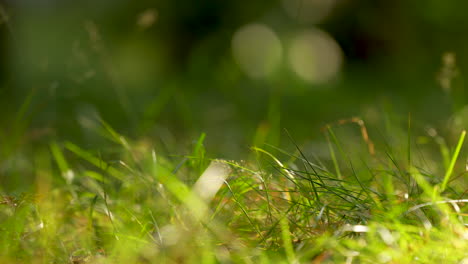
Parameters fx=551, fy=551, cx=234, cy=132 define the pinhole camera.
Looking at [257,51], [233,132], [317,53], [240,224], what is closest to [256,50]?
[257,51]

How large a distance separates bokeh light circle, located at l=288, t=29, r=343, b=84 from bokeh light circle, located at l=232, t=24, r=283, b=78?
0.40 m

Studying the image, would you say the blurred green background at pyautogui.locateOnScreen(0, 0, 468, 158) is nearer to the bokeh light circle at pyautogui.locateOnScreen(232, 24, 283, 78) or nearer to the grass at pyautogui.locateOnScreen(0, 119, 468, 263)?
the bokeh light circle at pyautogui.locateOnScreen(232, 24, 283, 78)

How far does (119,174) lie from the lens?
5.05ft

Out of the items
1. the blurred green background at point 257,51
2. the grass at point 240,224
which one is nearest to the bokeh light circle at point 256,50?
the blurred green background at point 257,51

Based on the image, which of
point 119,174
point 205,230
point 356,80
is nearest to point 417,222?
point 205,230

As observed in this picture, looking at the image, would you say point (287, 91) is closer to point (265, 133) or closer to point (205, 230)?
point (265, 133)

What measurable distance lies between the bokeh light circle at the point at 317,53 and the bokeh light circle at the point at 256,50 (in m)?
0.40

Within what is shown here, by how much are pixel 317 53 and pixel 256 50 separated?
1.04 metres

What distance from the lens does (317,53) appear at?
21.1ft

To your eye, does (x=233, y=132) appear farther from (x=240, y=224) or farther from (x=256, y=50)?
(x=256, y=50)

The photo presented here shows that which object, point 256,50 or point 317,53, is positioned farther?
point 317,53

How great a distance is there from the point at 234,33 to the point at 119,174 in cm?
456

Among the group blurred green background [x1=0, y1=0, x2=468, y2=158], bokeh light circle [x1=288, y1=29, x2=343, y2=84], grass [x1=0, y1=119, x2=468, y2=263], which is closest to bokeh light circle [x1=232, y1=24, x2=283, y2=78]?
blurred green background [x1=0, y1=0, x2=468, y2=158]

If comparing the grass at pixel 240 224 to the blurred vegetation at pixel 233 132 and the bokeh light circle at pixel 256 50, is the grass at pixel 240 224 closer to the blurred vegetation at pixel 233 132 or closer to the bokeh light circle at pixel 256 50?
the blurred vegetation at pixel 233 132
